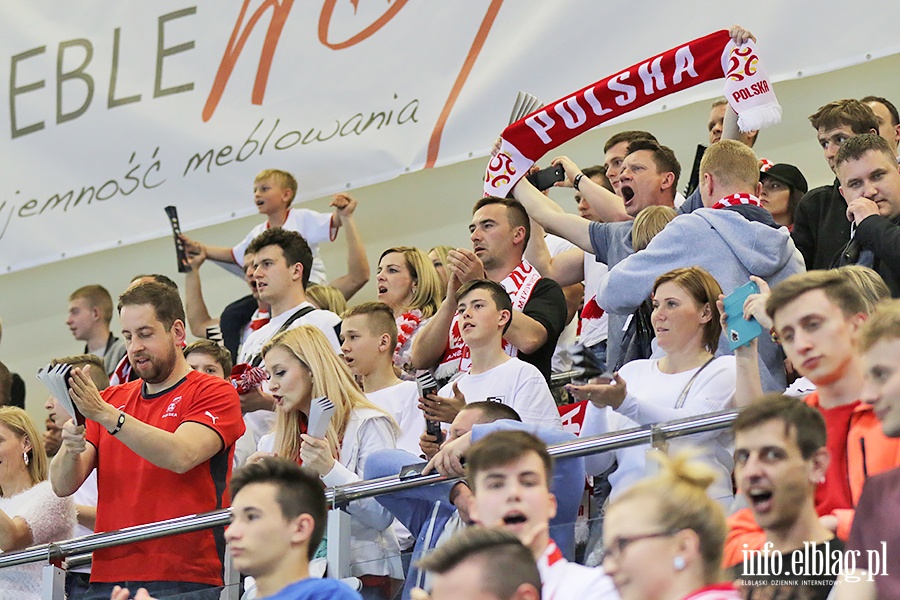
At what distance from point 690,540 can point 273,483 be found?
136cm

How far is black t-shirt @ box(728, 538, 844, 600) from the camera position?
3088 mm

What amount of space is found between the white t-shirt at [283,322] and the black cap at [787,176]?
6.30ft

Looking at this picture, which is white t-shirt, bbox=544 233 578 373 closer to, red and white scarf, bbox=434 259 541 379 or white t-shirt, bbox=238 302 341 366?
red and white scarf, bbox=434 259 541 379

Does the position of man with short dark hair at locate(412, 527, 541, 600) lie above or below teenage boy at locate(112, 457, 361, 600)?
below

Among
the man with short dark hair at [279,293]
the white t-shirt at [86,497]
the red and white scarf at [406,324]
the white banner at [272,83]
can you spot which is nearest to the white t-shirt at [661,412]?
the red and white scarf at [406,324]

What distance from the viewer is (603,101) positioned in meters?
6.27

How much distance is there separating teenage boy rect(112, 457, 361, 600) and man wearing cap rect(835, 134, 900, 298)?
1938 mm

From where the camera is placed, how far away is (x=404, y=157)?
7.72 m

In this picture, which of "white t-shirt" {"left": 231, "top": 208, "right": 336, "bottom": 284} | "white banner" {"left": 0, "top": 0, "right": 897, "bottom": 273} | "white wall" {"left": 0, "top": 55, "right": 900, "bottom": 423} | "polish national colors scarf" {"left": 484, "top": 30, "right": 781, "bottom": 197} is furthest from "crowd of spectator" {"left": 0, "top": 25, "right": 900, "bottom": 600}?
"white wall" {"left": 0, "top": 55, "right": 900, "bottom": 423}

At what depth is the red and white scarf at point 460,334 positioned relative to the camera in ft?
18.9

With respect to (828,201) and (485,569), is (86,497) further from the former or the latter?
(485,569)

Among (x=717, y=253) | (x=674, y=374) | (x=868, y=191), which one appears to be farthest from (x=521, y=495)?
(x=868, y=191)

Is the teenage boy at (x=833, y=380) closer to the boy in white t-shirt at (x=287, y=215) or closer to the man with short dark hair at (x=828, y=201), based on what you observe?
the man with short dark hair at (x=828, y=201)

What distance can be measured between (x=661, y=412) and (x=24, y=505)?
8.42ft
